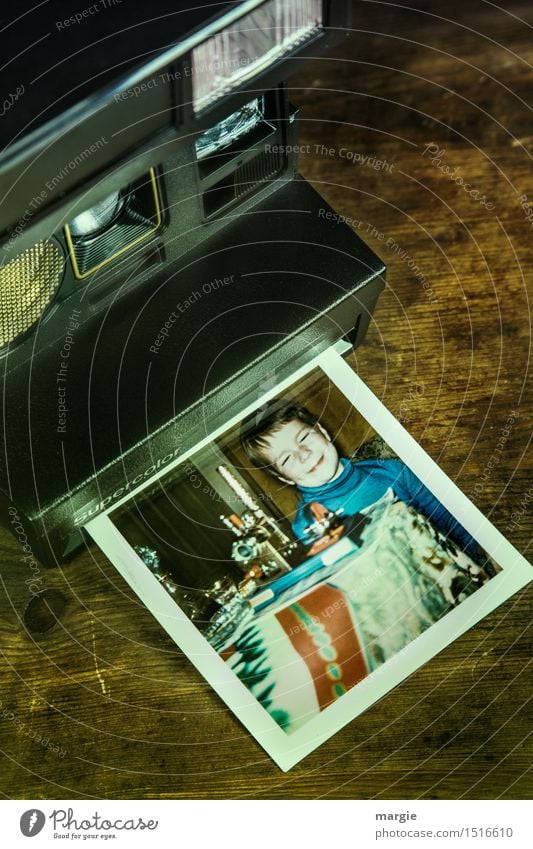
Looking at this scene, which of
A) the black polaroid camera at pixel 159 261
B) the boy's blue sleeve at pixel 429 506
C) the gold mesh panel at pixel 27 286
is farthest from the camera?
the boy's blue sleeve at pixel 429 506

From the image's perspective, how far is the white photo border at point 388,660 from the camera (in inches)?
34.1

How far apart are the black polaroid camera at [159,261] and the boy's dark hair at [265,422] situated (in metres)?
0.02

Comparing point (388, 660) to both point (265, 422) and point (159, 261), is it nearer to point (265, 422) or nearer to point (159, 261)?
point (265, 422)

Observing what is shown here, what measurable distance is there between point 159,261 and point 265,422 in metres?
0.17

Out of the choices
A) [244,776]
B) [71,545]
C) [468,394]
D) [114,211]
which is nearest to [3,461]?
[71,545]

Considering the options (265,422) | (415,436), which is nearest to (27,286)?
(265,422)

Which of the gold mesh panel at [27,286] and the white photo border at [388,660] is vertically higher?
the gold mesh panel at [27,286]

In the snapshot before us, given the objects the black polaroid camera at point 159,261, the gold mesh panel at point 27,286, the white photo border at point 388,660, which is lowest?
the white photo border at point 388,660

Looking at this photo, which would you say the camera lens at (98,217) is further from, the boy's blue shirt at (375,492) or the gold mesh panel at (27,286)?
the boy's blue shirt at (375,492)

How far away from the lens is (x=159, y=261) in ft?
2.91

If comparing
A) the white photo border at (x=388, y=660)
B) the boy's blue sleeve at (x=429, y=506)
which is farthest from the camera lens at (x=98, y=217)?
the boy's blue sleeve at (x=429, y=506)

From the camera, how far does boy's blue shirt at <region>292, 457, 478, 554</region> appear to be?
919mm

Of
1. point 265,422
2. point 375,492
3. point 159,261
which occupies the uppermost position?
point 159,261
